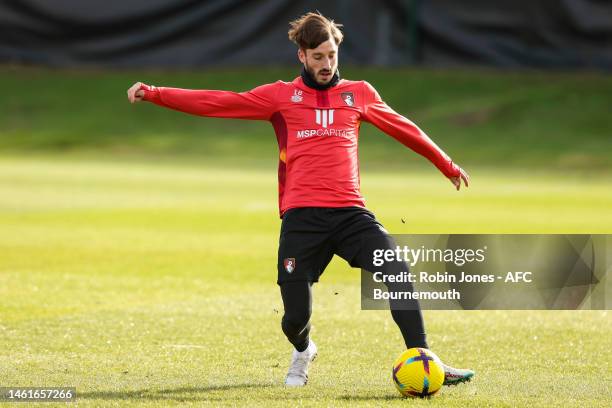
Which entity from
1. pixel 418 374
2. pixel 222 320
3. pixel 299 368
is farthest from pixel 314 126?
pixel 222 320

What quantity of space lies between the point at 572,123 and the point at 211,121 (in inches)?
379

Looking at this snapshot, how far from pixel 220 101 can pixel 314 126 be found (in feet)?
1.80

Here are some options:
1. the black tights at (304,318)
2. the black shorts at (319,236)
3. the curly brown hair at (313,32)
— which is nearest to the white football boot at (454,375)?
the black tights at (304,318)

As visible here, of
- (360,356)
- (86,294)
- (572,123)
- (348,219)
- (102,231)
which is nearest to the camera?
(348,219)

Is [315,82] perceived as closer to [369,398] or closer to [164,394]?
[369,398]

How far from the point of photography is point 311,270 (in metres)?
6.91

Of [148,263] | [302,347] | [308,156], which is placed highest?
[308,156]

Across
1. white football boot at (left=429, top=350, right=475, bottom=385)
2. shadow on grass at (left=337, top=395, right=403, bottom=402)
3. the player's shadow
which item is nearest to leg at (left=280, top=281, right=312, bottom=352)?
the player's shadow

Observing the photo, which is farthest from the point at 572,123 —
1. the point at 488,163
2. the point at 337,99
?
the point at 337,99

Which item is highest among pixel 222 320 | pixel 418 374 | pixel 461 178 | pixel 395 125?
pixel 395 125

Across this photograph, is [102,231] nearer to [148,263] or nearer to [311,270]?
[148,263]

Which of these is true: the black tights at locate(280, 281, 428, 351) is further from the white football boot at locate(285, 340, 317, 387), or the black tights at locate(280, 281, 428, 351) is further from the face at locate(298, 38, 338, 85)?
the face at locate(298, 38, 338, 85)

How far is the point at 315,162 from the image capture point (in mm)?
6949

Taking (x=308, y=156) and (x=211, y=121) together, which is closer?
(x=308, y=156)
